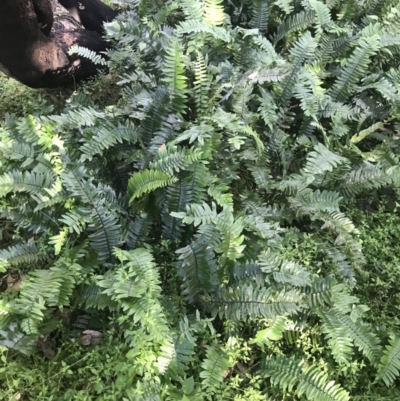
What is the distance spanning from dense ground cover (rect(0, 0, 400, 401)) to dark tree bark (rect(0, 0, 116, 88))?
51 centimetres

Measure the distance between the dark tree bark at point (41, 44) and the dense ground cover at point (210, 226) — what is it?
0.51 m

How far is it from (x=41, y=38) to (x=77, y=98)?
735mm

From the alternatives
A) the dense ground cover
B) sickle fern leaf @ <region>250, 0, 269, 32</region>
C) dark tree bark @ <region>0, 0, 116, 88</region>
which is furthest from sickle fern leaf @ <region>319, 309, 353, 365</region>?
dark tree bark @ <region>0, 0, 116, 88</region>

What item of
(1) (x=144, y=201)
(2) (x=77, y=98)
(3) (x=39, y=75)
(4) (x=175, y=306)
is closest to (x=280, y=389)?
(4) (x=175, y=306)

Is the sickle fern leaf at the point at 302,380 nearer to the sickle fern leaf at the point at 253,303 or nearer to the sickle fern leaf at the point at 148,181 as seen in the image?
the sickle fern leaf at the point at 253,303

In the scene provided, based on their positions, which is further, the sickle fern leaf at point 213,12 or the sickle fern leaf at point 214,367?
the sickle fern leaf at point 213,12

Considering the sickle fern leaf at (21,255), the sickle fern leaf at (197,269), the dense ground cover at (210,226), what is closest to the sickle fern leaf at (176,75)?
the dense ground cover at (210,226)

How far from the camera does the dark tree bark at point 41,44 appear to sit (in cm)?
349

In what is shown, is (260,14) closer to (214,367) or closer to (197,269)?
(197,269)

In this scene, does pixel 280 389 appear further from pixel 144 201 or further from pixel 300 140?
pixel 300 140

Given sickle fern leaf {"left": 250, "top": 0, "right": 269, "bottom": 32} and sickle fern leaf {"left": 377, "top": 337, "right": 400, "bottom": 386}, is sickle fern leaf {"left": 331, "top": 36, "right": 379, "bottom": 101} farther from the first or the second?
sickle fern leaf {"left": 377, "top": 337, "right": 400, "bottom": 386}

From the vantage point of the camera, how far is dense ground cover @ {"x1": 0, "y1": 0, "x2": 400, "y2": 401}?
2445 mm

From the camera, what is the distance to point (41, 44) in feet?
12.9

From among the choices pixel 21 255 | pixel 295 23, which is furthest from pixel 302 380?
pixel 295 23
